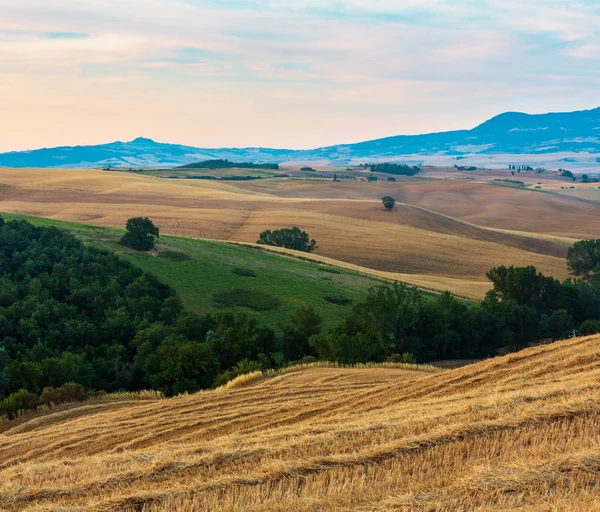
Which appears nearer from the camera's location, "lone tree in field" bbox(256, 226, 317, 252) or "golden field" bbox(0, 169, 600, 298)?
"golden field" bbox(0, 169, 600, 298)

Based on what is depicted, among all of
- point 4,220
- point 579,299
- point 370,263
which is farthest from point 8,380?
point 370,263

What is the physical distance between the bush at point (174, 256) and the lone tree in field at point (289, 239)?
105 feet

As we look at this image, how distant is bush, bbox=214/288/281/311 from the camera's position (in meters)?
56.9

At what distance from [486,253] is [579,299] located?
1462 inches

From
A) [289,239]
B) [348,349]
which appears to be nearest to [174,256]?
[348,349]

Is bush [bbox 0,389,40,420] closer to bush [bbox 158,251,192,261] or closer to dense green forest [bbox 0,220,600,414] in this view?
dense green forest [bbox 0,220,600,414]

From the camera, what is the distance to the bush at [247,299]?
56938 millimetres

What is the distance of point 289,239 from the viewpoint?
330 ft

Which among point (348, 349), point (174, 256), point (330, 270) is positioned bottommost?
point (348, 349)

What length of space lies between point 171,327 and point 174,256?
22.4 meters

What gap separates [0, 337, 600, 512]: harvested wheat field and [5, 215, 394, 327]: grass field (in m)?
33.1

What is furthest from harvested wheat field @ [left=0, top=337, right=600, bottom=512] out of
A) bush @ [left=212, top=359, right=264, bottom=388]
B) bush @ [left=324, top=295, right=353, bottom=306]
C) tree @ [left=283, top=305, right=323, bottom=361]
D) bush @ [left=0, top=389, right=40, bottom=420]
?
bush @ [left=324, top=295, right=353, bottom=306]

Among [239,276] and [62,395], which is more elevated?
[239,276]

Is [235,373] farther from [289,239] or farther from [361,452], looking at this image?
[289,239]
